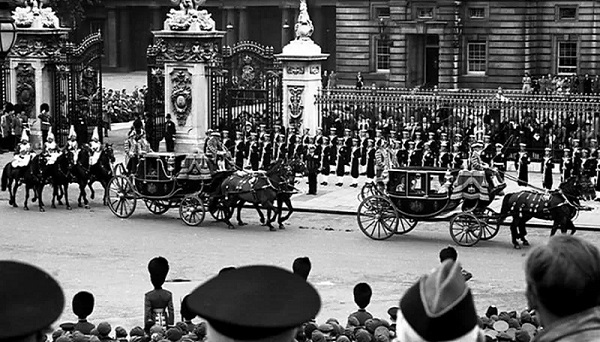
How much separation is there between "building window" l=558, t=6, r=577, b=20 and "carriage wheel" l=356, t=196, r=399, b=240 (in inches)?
1098

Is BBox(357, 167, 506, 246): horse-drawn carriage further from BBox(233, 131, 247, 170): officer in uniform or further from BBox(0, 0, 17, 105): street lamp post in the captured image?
BBox(0, 0, 17, 105): street lamp post

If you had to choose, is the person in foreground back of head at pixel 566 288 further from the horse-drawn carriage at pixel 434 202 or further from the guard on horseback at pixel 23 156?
the guard on horseback at pixel 23 156

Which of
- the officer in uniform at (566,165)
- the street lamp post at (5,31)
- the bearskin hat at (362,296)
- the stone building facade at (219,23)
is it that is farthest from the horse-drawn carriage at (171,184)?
the stone building facade at (219,23)

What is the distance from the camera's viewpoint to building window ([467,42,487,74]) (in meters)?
47.3

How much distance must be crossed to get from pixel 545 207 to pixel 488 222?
114cm

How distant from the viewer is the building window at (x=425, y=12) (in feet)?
155

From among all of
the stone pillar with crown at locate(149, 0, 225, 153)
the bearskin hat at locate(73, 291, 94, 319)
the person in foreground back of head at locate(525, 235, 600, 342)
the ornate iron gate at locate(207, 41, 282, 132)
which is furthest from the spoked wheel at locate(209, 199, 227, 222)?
the person in foreground back of head at locate(525, 235, 600, 342)

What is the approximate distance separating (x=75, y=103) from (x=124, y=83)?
26115 mm

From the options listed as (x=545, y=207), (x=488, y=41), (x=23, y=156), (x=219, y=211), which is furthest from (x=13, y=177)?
(x=488, y=41)

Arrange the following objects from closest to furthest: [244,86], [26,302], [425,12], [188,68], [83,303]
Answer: [26,302] < [83,303] < [188,68] < [244,86] < [425,12]

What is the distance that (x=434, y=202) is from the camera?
1925 centimetres

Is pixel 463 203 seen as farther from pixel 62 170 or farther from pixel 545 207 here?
pixel 62 170

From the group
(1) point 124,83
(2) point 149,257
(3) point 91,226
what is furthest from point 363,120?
(1) point 124,83

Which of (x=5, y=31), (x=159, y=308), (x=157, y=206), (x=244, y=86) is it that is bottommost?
(x=157, y=206)
